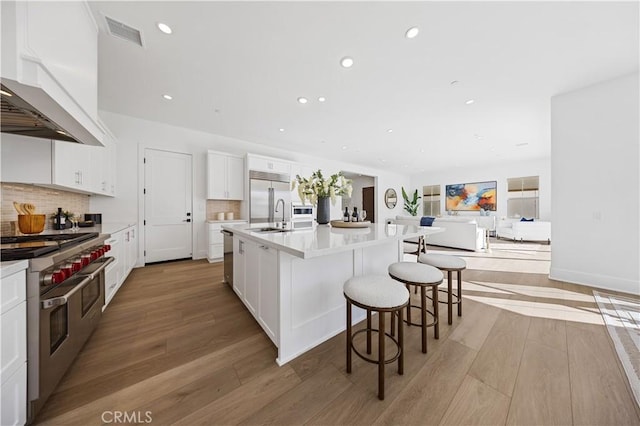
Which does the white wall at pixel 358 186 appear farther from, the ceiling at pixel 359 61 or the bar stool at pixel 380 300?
the bar stool at pixel 380 300

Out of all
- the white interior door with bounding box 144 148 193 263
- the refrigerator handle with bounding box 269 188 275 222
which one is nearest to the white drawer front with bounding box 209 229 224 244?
the white interior door with bounding box 144 148 193 263

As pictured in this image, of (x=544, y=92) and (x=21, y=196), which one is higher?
(x=544, y=92)

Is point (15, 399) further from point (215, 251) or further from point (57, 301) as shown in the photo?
point (215, 251)

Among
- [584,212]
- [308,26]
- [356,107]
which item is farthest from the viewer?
[356,107]

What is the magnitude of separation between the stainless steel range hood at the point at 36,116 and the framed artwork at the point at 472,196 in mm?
10549

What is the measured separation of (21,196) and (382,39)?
3719 millimetres

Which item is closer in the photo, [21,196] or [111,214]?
[21,196]

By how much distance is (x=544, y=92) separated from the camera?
10.00 ft

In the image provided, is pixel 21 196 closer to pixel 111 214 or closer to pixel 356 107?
pixel 111 214

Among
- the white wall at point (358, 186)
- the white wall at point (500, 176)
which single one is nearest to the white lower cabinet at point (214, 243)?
the white wall at point (358, 186)

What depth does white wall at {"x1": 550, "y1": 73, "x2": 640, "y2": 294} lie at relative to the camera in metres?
2.64

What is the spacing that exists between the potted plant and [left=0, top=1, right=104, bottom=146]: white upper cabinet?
991cm

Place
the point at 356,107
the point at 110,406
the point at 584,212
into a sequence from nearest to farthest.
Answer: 1. the point at 110,406
2. the point at 584,212
3. the point at 356,107

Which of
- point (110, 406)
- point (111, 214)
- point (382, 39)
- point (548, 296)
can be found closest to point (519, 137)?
point (548, 296)
